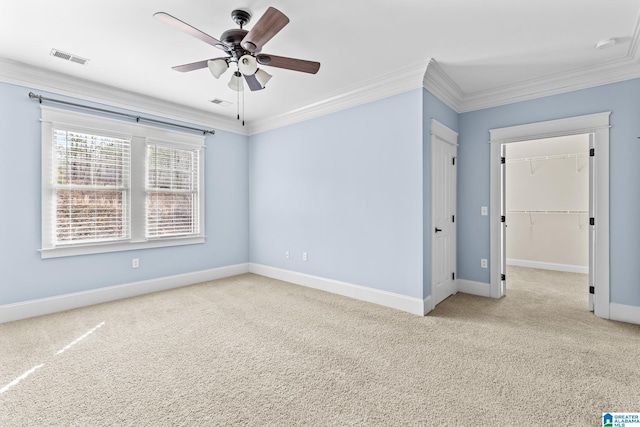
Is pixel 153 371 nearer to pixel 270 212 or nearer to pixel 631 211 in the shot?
pixel 270 212

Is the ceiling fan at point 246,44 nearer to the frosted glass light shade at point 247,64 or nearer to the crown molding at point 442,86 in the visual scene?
the frosted glass light shade at point 247,64

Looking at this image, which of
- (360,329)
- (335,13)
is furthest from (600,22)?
(360,329)

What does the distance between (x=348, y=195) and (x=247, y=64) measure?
2.18m

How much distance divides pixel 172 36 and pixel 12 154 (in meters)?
2.23

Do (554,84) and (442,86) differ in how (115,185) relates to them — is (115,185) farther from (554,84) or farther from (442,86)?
(554,84)

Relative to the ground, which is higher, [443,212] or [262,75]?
[262,75]

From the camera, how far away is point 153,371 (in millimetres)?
2242

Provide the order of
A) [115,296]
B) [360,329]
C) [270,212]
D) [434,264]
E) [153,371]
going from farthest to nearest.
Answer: [270,212]
[115,296]
[434,264]
[360,329]
[153,371]

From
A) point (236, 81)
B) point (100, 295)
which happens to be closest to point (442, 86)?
point (236, 81)

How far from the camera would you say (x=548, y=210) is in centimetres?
568

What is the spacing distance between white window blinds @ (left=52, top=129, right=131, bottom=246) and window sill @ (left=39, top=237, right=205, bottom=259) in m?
0.08

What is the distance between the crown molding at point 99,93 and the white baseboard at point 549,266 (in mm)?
6101

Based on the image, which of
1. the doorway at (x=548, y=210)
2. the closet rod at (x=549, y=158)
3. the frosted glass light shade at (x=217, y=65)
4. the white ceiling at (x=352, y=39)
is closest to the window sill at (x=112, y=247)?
the white ceiling at (x=352, y=39)

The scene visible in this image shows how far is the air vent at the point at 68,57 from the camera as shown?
298 cm
